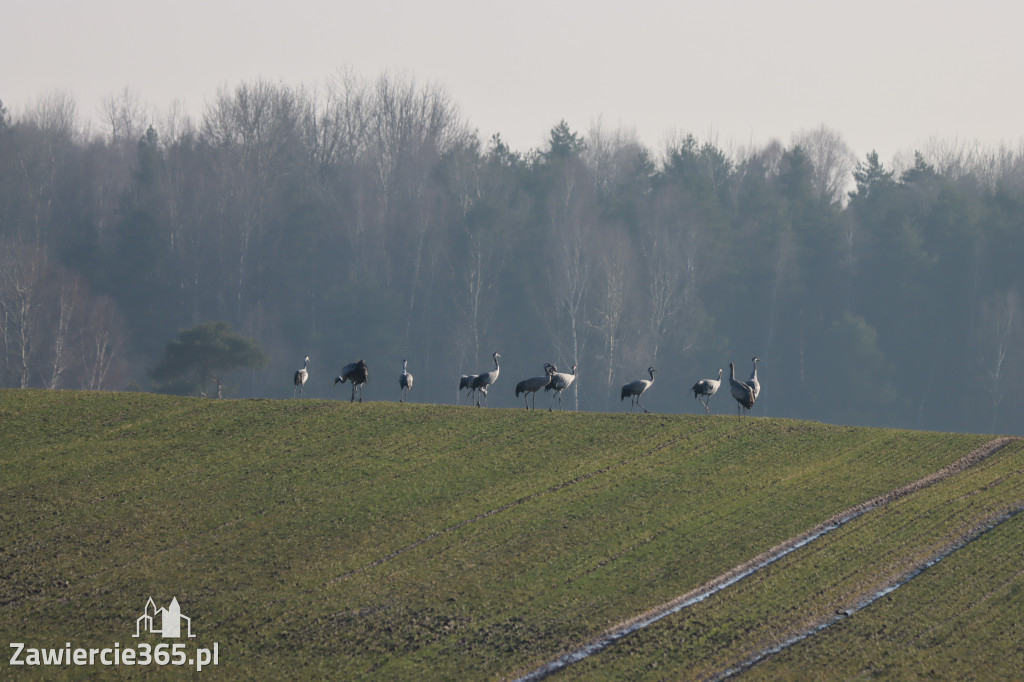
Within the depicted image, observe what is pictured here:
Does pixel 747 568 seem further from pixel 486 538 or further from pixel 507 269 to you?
pixel 507 269

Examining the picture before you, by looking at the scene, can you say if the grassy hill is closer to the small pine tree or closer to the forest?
the small pine tree

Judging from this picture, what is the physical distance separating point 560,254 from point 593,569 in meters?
79.0

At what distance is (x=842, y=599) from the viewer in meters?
24.4

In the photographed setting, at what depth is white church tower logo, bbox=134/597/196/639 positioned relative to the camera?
2431cm

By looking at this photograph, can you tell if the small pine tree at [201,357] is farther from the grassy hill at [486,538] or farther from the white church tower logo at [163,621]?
the white church tower logo at [163,621]

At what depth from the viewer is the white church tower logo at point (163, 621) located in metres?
24.3

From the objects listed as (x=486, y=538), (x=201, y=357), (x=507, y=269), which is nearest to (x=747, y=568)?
(x=486, y=538)

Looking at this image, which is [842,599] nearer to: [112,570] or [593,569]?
[593,569]

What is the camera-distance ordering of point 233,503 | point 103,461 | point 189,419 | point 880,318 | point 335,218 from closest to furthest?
point 233,503, point 103,461, point 189,419, point 880,318, point 335,218

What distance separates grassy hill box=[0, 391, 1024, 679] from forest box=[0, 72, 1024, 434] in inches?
2279

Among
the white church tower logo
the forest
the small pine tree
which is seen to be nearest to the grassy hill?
the white church tower logo

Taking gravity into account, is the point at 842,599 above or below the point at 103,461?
below

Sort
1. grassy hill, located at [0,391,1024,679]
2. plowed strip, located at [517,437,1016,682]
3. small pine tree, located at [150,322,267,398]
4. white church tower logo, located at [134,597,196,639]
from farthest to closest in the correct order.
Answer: small pine tree, located at [150,322,267,398] < white church tower logo, located at [134,597,196,639] < grassy hill, located at [0,391,1024,679] < plowed strip, located at [517,437,1016,682]

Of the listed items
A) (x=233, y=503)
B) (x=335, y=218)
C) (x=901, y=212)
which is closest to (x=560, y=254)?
(x=335, y=218)
